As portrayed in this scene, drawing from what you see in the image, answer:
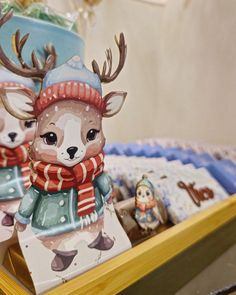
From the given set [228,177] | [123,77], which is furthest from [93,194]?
[123,77]

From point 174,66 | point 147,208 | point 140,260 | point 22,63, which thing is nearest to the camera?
point 22,63

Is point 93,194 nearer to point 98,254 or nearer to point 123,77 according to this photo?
point 98,254

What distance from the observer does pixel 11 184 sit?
0.60 metres

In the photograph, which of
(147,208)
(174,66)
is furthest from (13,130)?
(174,66)

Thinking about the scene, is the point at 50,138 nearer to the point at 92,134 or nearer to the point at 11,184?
the point at 92,134

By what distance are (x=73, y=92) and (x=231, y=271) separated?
537mm

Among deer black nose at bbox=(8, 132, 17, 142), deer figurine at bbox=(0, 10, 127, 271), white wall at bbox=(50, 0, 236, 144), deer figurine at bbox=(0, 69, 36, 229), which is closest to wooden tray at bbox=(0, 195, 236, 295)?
deer figurine at bbox=(0, 10, 127, 271)

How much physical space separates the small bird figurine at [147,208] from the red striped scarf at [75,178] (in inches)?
6.9

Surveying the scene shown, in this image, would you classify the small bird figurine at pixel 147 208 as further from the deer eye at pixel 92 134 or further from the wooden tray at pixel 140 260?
the deer eye at pixel 92 134

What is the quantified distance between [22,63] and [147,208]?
41 centimetres

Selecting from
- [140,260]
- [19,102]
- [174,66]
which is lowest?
[140,260]

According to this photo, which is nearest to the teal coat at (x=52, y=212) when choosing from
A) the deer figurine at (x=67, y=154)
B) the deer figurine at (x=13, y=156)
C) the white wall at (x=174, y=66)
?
the deer figurine at (x=67, y=154)

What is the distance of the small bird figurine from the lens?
66 centimetres

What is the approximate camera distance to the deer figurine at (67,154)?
17.4 inches
